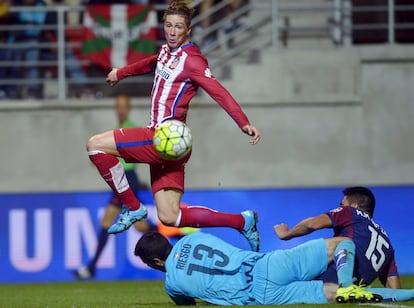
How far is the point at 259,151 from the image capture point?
16625 millimetres

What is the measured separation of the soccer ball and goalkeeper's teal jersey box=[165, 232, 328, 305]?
0.90 meters

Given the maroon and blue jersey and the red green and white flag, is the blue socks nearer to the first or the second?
Result: the maroon and blue jersey

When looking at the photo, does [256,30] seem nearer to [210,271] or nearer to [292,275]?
[292,275]

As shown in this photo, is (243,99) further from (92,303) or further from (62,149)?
(92,303)

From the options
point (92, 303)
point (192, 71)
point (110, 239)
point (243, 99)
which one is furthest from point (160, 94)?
point (243, 99)

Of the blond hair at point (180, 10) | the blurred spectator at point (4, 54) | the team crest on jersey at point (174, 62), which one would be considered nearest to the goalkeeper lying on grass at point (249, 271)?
the team crest on jersey at point (174, 62)

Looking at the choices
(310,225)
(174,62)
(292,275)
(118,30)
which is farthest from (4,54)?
(292,275)

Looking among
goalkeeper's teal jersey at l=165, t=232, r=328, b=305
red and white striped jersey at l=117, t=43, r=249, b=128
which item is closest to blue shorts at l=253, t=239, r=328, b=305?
goalkeeper's teal jersey at l=165, t=232, r=328, b=305

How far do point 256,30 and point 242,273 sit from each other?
30.9ft

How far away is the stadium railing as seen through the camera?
16.6 m

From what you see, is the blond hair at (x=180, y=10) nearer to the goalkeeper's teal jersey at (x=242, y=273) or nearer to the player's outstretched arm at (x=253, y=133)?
the player's outstretched arm at (x=253, y=133)

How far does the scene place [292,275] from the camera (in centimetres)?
852

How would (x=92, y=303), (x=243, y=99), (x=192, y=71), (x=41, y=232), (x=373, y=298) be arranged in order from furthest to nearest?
(x=243, y=99), (x=41, y=232), (x=92, y=303), (x=192, y=71), (x=373, y=298)

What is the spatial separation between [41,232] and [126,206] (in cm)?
542
